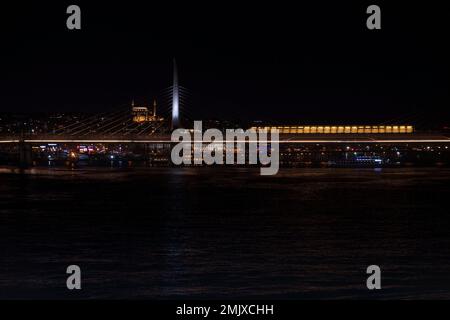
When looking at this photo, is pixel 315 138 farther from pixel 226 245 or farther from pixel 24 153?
pixel 226 245

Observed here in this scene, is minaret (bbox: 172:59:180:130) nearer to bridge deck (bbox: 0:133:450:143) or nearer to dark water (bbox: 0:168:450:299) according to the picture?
bridge deck (bbox: 0:133:450:143)

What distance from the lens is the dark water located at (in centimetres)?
1230

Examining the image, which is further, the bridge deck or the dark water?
the bridge deck

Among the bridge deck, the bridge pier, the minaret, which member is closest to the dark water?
the bridge deck

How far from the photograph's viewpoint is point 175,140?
234 ft

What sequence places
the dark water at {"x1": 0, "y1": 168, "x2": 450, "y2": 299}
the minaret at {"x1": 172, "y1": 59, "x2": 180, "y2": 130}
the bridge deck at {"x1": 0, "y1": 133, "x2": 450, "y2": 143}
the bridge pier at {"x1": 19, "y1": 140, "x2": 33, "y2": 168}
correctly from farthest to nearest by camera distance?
the minaret at {"x1": 172, "y1": 59, "x2": 180, "y2": 130} < the bridge pier at {"x1": 19, "y1": 140, "x2": 33, "y2": 168} < the bridge deck at {"x1": 0, "y1": 133, "x2": 450, "y2": 143} < the dark water at {"x1": 0, "y1": 168, "x2": 450, "y2": 299}

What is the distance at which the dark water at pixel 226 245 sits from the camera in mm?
12305

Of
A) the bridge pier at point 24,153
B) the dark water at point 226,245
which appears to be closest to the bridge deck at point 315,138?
the bridge pier at point 24,153

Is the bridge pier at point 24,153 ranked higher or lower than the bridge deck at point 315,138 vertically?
lower

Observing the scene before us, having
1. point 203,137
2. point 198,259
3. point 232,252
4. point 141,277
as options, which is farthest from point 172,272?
point 203,137

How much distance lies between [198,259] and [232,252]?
107cm

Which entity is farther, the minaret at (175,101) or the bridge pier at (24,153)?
the minaret at (175,101)

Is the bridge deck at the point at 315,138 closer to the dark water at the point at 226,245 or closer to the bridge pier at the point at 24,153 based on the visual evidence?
the bridge pier at the point at 24,153

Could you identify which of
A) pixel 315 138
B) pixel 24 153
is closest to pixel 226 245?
pixel 315 138
